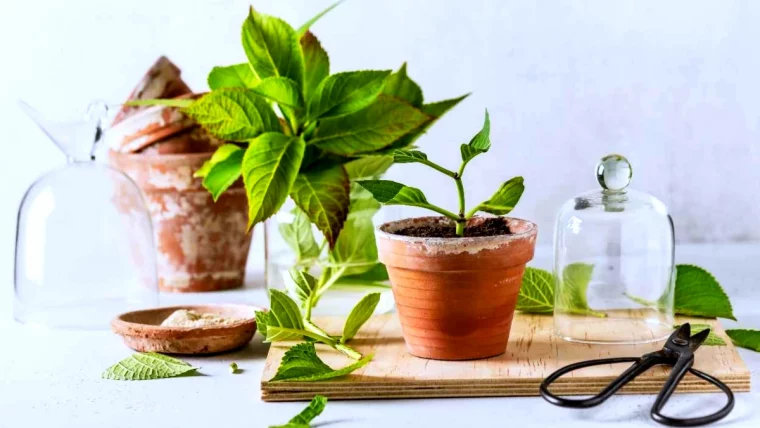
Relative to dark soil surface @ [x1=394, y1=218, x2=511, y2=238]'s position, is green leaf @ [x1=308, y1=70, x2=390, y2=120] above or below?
above

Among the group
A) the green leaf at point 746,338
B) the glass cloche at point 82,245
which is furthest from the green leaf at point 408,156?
the glass cloche at point 82,245

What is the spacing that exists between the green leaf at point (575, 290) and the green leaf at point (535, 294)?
6cm

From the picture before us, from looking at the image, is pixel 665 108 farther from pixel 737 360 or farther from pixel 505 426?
pixel 505 426

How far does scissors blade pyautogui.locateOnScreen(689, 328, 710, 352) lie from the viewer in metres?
0.84

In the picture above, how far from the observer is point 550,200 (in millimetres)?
1747

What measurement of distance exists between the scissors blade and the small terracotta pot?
156mm

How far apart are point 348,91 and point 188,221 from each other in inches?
16.3

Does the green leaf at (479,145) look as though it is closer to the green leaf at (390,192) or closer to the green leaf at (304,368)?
the green leaf at (390,192)

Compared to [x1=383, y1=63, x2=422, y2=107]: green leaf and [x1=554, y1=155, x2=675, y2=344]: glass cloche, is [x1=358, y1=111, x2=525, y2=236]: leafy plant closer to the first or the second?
[x1=554, y1=155, x2=675, y2=344]: glass cloche

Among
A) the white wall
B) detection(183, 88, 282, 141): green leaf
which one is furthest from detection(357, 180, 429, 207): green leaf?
the white wall

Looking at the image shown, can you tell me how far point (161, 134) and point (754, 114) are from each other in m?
1.02

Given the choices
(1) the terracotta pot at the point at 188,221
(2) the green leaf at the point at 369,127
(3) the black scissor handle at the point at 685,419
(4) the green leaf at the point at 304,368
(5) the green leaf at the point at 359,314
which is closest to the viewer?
(3) the black scissor handle at the point at 685,419

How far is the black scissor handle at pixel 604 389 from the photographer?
2.39 ft

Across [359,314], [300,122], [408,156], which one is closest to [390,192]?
[408,156]
